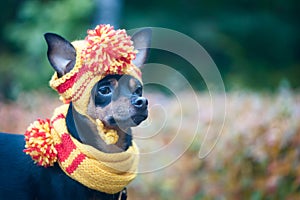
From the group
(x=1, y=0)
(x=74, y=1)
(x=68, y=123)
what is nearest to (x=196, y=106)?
(x=68, y=123)

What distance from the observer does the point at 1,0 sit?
13.2m

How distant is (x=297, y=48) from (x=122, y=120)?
10.9 m

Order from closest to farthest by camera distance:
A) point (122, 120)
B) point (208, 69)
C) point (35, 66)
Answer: point (122, 120) < point (208, 69) < point (35, 66)

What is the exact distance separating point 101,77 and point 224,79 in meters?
9.55

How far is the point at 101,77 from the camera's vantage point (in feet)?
12.7

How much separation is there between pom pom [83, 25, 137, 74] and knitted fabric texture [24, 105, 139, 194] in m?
0.42

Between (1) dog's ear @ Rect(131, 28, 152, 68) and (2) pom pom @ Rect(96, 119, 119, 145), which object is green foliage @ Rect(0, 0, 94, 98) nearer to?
(1) dog's ear @ Rect(131, 28, 152, 68)

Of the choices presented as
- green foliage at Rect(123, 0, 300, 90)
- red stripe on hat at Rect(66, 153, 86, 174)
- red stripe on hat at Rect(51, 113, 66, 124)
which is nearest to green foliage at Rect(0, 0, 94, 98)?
green foliage at Rect(123, 0, 300, 90)

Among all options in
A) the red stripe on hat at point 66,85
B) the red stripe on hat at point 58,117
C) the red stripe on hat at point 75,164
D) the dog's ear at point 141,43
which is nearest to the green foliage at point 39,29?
the dog's ear at point 141,43

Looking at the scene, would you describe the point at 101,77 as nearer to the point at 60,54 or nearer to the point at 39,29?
the point at 60,54

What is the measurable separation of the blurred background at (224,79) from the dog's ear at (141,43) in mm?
523

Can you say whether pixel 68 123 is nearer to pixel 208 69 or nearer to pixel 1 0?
pixel 208 69

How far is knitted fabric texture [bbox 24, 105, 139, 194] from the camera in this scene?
152 inches

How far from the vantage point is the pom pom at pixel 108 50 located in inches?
150
